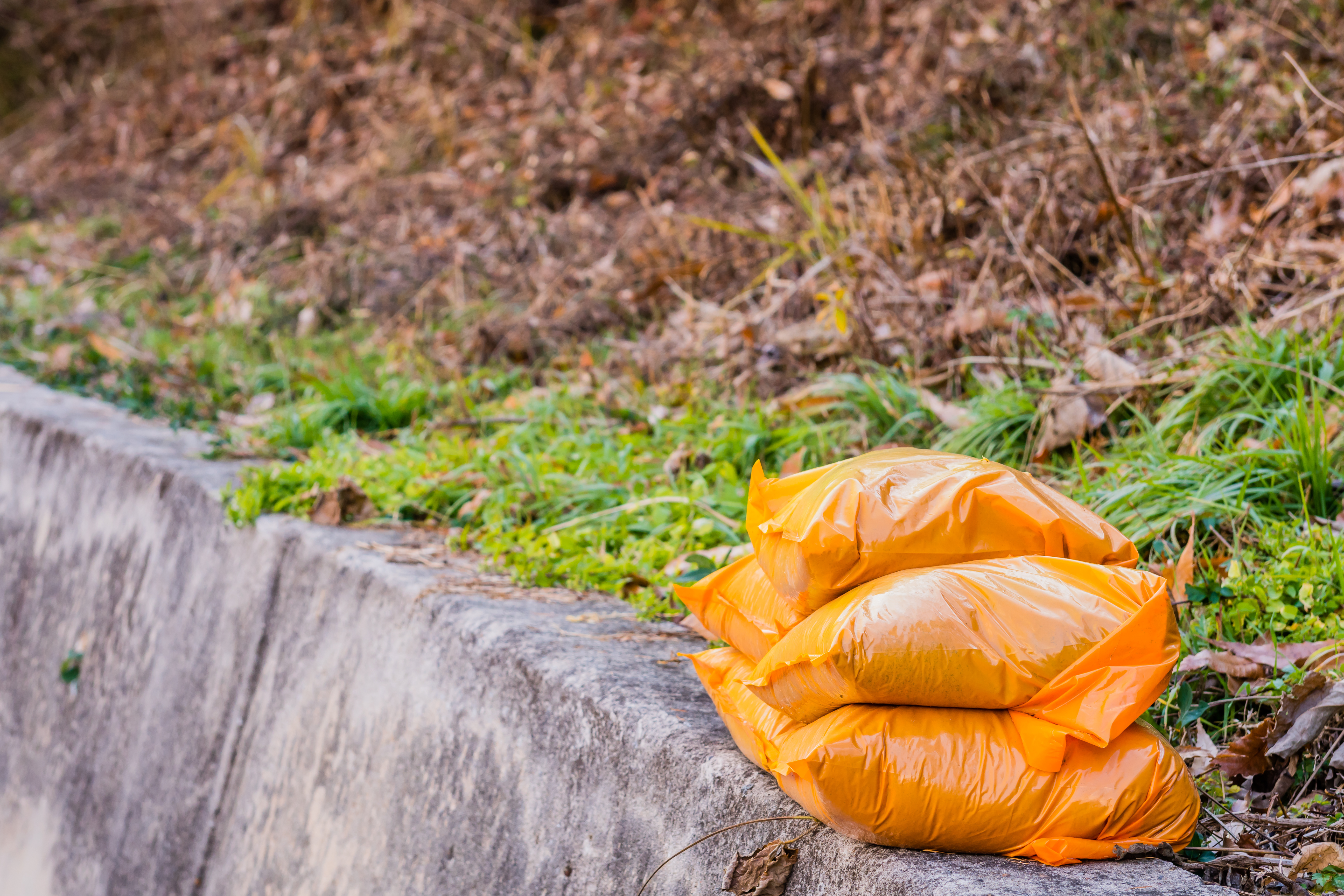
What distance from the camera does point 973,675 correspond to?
1.20m

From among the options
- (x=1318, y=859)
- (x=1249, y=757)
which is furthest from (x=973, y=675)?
(x=1249, y=757)

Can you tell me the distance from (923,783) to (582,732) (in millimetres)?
722

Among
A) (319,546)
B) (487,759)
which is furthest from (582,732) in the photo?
(319,546)

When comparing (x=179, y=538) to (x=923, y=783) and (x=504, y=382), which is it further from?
(x=923, y=783)

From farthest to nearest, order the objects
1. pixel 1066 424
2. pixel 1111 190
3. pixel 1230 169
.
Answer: pixel 1111 190
pixel 1230 169
pixel 1066 424

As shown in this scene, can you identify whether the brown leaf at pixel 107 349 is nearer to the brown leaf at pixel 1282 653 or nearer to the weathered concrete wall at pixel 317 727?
the weathered concrete wall at pixel 317 727

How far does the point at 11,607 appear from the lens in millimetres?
4223

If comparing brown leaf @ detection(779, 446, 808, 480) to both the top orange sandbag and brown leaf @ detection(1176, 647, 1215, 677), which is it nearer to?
brown leaf @ detection(1176, 647, 1215, 677)

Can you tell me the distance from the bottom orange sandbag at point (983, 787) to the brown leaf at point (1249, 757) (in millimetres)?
368

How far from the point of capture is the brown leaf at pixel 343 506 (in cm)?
289

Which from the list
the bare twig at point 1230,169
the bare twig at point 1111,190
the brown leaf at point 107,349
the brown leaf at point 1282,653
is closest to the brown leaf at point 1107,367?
the bare twig at point 1111,190

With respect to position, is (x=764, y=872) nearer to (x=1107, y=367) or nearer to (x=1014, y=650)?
(x=1014, y=650)

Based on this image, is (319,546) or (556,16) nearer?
(319,546)

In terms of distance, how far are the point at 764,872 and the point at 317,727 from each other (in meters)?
1.45
